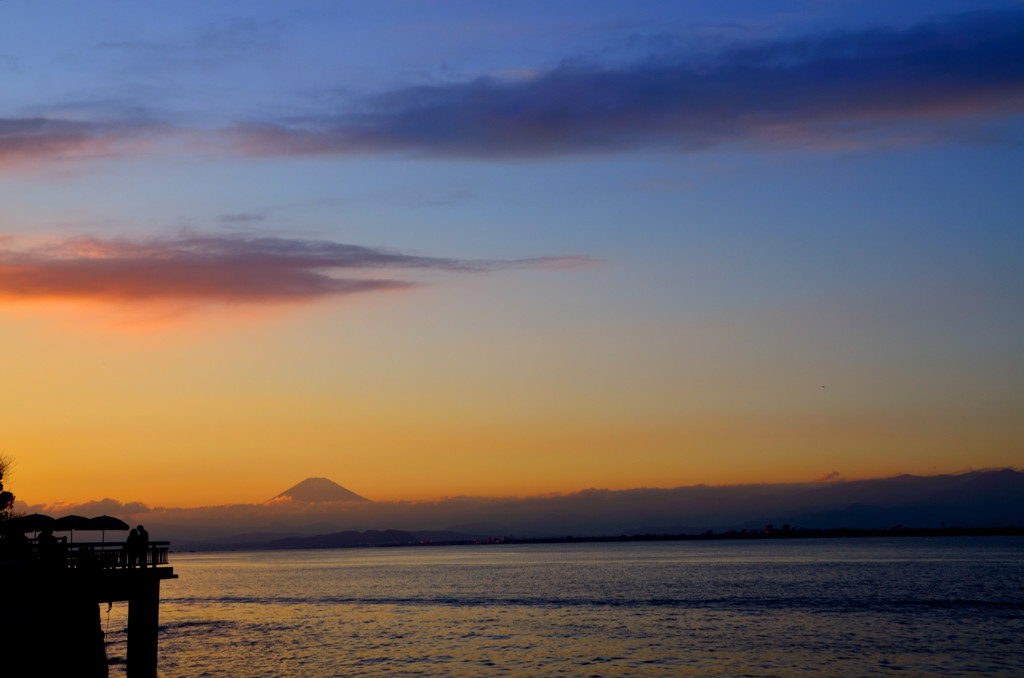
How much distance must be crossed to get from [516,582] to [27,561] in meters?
96.7

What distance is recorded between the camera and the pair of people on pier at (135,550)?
34375 mm

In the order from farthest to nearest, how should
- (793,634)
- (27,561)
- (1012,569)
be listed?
(1012,569) → (793,634) → (27,561)

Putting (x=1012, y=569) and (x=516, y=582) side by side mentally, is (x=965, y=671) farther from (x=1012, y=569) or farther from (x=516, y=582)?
(x=1012, y=569)

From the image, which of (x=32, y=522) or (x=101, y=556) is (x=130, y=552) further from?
(x=32, y=522)

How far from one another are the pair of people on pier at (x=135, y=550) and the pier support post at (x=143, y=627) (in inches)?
26.4

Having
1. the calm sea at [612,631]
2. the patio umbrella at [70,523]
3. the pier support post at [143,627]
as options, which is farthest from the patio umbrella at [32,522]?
the calm sea at [612,631]

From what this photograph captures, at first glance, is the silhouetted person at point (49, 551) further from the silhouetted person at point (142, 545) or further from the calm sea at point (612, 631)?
the calm sea at point (612, 631)

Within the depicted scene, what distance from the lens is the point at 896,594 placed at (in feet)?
282

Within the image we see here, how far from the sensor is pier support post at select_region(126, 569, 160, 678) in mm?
32406

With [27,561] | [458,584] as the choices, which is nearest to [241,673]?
[27,561]

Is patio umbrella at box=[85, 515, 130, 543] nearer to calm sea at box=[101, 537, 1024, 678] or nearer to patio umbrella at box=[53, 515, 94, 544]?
patio umbrella at box=[53, 515, 94, 544]

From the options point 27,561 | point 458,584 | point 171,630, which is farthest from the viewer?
point 458,584

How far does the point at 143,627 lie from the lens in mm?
33188

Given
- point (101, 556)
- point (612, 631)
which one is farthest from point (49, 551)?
point (612, 631)
